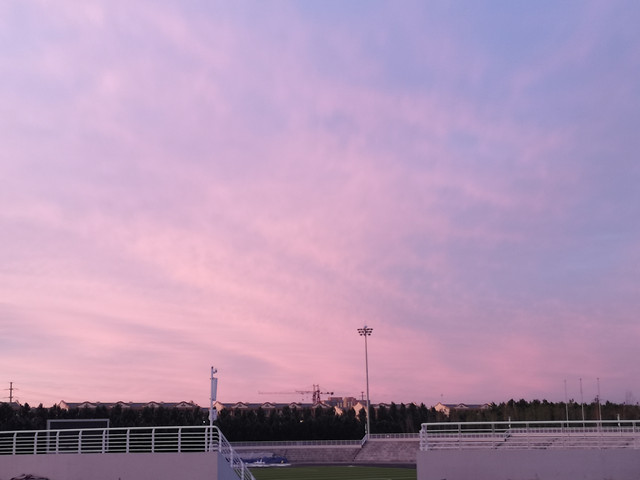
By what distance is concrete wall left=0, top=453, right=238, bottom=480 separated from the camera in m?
29.5

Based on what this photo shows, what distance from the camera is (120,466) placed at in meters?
30.9

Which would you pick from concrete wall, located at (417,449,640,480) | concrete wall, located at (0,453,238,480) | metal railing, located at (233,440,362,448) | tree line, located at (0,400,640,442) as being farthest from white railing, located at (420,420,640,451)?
tree line, located at (0,400,640,442)

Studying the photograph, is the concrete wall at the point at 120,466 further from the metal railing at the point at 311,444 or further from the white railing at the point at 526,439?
the metal railing at the point at 311,444

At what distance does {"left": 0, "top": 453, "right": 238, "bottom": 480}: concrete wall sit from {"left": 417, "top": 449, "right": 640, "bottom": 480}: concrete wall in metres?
9.52

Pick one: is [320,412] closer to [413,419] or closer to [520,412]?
[413,419]

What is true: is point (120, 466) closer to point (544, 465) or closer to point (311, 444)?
point (544, 465)

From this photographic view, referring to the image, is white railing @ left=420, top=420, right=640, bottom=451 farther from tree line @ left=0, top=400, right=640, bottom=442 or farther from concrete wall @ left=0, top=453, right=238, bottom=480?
tree line @ left=0, top=400, right=640, bottom=442

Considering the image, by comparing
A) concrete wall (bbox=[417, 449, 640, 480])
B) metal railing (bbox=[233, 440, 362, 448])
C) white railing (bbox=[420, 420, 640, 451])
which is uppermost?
white railing (bbox=[420, 420, 640, 451])

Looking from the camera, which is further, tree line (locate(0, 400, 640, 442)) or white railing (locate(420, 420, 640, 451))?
tree line (locate(0, 400, 640, 442))

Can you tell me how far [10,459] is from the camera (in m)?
33.0

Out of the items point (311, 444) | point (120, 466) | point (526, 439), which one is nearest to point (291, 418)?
point (311, 444)

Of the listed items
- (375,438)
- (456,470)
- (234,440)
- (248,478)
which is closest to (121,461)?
(248,478)

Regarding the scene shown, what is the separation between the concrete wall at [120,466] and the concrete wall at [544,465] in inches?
375

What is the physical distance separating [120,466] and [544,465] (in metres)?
16.9
